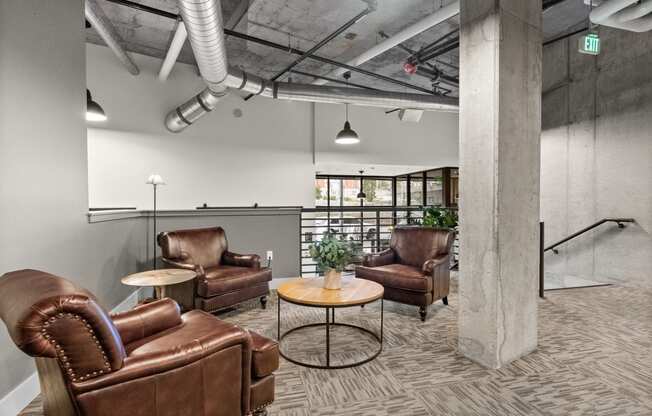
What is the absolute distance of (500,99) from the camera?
8.04 feet

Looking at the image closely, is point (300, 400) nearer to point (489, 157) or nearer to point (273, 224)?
point (489, 157)

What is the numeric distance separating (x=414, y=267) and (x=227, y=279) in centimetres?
209

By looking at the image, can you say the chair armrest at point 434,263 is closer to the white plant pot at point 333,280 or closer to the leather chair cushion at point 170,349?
the white plant pot at point 333,280

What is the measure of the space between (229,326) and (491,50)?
2467 millimetres

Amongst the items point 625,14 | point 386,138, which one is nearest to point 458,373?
point 625,14

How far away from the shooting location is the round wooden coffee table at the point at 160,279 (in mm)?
2855

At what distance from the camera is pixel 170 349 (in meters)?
1.55

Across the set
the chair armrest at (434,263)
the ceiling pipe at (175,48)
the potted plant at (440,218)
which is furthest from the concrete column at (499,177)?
the ceiling pipe at (175,48)

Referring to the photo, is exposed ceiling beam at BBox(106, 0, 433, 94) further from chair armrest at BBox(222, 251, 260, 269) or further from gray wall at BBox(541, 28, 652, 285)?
chair armrest at BBox(222, 251, 260, 269)

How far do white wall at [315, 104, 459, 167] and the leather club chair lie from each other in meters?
5.25

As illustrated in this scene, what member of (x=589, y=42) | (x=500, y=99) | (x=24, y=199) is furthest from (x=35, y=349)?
(x=589, y=42)

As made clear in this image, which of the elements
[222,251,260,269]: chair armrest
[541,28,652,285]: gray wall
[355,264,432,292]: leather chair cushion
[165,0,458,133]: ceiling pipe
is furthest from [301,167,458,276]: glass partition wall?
[355,264,432,292]: leather chair cushion

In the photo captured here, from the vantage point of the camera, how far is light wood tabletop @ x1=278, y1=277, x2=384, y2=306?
2537mm

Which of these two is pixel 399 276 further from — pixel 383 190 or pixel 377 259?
pixel 383 190
